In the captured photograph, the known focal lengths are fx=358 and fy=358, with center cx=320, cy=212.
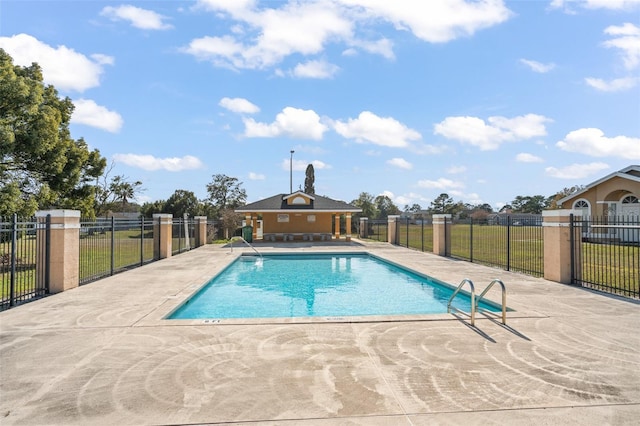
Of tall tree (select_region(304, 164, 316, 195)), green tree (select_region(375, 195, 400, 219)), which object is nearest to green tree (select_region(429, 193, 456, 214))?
green tree (select_region(375, 195, 400, 219))

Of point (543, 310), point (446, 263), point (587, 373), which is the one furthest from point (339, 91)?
point (587, 373)

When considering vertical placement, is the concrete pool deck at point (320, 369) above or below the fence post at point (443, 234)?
below

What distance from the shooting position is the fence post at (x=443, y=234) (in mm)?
17188

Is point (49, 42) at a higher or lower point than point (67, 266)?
higher

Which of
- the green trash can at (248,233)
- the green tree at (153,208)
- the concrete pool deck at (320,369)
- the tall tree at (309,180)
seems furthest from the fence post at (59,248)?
the tall tree at (309,180)

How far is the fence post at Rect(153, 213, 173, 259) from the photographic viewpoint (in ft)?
53.4

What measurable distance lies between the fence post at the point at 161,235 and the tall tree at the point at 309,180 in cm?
3083

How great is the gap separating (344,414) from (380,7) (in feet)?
35.9

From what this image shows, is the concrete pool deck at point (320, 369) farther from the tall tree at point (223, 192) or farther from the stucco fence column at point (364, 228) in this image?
the tall tree at point (223, 192)

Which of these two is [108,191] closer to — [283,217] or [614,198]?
[283,217]

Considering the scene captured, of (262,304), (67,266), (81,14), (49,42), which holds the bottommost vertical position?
(262,304)

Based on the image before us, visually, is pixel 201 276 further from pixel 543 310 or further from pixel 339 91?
pixel 339 91

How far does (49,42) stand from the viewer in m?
14.9

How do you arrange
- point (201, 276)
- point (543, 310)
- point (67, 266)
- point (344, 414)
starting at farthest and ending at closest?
point (201, 276)
point (67, 266)
point (543, 310)
point (344, 414)
